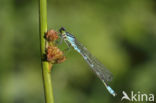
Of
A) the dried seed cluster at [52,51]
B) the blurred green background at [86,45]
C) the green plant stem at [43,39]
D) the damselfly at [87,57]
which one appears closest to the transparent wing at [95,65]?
the damselfly at [87,57]

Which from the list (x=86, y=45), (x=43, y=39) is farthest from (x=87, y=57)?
(x=43, y=39)

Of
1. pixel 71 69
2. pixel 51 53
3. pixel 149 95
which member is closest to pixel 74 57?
pixel 71 69

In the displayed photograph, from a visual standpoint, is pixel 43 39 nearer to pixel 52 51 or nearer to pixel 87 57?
pixel 52 51

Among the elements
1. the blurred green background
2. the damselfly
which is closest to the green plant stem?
the damselfly

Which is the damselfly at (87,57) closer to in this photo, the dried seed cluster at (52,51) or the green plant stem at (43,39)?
the dried seed cluster at (52,51)

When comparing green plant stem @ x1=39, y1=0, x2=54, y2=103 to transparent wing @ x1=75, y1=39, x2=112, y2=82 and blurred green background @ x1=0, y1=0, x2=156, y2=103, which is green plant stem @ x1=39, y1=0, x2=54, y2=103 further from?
blurred green background @ x1=0, y1=0, x2=156, y2=103
